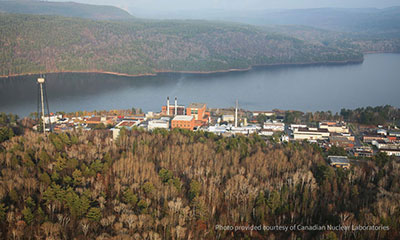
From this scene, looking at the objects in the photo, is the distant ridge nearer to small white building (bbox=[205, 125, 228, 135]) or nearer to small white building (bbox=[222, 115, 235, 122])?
small white building (bbox=[222, 115, 235, 122])

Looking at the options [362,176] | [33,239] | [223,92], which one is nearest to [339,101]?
[223,92]

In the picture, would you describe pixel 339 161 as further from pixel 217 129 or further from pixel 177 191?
pixel 217 129

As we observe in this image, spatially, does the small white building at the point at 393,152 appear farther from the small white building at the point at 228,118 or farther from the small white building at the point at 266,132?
the small white building at the point at 228,118

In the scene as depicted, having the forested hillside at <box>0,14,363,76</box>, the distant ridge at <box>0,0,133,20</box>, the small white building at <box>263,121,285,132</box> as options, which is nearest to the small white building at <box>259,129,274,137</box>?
the small white building at <box>263,121,285,132</box>

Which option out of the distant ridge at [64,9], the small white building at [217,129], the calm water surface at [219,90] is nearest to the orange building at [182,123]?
the small white building at [217,129]

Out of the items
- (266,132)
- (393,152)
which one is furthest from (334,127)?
(393,152)
